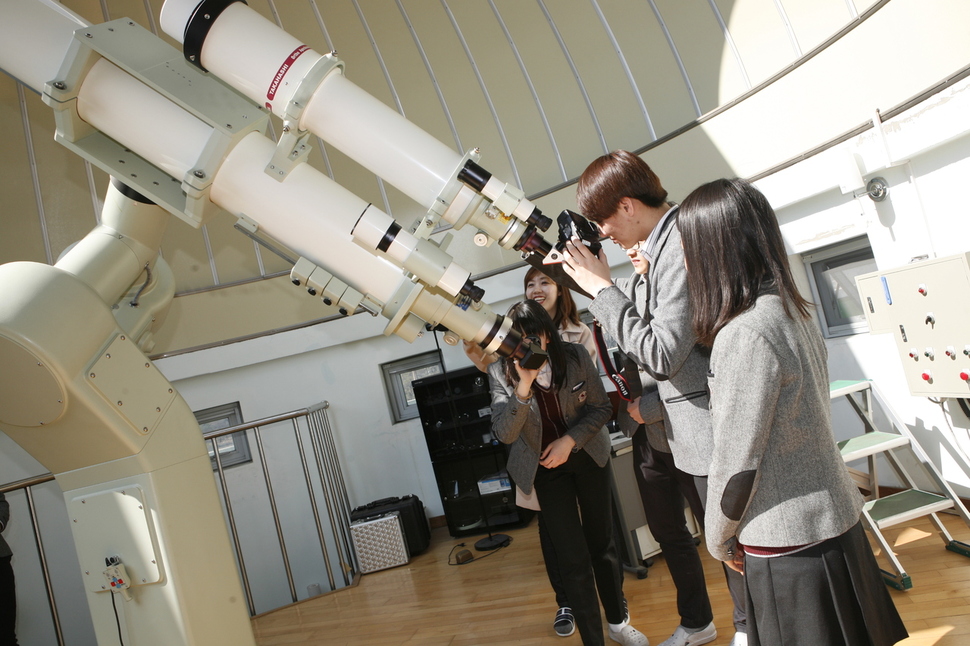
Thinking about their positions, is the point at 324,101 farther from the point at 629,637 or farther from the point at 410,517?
the point at 410,517

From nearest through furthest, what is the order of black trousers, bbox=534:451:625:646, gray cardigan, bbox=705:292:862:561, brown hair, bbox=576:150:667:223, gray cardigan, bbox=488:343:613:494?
gray cardigan, bbox=705:292:862:561 → brown hair, bbox=576:150:667:223 → black trousers, bbox=534:451:625:646 → gray cardigan, bbox=488:343:613:494

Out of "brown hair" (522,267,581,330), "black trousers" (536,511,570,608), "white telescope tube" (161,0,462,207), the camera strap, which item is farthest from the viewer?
"brown hair" (522,267,581,330)

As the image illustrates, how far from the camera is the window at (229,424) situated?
5422 millimetres

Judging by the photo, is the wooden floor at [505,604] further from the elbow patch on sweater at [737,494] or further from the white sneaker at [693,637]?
the elbow patch on sweater at [737,494]

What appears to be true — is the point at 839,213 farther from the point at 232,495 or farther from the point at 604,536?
the point at 232,495

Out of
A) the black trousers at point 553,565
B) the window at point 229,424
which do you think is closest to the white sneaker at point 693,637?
the black trousers at point 553,565

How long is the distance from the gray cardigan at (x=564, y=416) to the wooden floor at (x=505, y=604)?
2.81 feet

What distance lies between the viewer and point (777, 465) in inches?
46.9

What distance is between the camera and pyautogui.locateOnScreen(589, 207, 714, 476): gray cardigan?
1.53m

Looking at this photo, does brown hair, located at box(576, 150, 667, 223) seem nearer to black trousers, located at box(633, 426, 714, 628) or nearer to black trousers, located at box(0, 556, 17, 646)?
black trousers, located at box(633, 426, 714, 628)

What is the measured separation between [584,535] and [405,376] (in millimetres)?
3423

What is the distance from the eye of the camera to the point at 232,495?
5379 mm

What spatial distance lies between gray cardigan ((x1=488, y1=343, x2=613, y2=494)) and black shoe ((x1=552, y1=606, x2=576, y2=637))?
30.3 inches

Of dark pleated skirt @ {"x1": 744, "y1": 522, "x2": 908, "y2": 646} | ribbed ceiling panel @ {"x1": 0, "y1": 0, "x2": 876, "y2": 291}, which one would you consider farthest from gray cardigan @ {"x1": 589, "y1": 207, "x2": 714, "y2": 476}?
ribbed ceiling panel @ {"x1": 0, "y1": 0, "x2": 876, "y2": 291}
